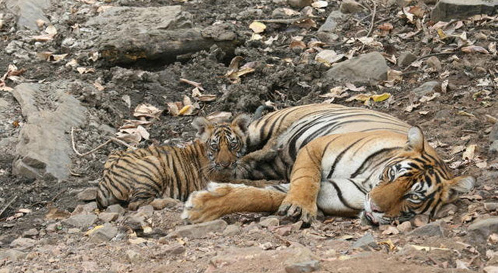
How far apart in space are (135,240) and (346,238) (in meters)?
1.29

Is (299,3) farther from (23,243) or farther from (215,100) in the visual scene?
(23,243)

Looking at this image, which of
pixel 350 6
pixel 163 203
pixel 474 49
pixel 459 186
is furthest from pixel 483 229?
pixel 350 6

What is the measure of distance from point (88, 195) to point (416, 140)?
2649mm

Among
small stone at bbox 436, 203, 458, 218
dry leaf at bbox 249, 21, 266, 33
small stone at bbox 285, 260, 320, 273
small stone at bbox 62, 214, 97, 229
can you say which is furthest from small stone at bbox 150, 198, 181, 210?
dry leaf at bbox 249, 21, 266, 33

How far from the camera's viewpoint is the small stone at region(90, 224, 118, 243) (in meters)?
5.02

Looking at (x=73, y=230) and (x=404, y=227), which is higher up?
(x=404, y=227)

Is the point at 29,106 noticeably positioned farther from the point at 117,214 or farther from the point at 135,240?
the point at 135,240

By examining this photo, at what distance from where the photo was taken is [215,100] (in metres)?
8.21

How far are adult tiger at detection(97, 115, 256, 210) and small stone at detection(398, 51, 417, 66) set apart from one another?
7.74ft

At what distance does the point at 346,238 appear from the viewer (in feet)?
15.1

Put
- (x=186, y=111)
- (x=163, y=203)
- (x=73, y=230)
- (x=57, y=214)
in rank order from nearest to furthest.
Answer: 1. (x=73, y=230)
2. (x=163, y=203)
3. (x=57, y=214)
4. (x=186, y=111)

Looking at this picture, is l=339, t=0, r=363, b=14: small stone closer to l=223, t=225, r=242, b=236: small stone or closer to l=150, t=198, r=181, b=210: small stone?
l=150, t=198, r=181, b=210: small stone

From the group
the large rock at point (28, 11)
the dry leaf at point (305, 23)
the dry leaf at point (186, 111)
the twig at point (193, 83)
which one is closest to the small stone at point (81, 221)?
the dry leaf at point (186, 111)

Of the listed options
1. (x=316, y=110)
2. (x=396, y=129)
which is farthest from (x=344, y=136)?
(x=316, y=110)
